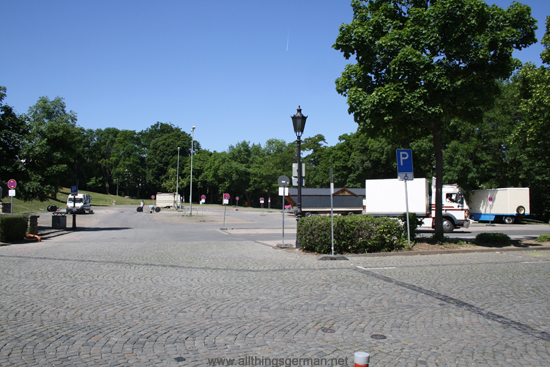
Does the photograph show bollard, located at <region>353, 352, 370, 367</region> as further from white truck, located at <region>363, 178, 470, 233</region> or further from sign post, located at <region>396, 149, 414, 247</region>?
white truck, located at <region>363, 178, 470, 233</region>

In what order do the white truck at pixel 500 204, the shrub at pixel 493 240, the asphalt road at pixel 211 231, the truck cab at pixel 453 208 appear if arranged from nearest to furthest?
the shrub at pixel 493 240 → the asphalt road at pixel 211 231 → the truck cab at pixel 453 208 → the white truck at pixel 500 204

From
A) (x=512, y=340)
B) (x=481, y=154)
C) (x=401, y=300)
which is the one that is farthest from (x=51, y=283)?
(x=481, y=154)

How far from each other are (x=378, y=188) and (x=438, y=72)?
43.6 feet

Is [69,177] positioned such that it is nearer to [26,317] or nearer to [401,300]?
[26,317]

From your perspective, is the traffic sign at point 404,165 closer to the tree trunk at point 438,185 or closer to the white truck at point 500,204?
the tree trunk at point 438,185

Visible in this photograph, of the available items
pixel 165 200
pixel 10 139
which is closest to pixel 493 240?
pixel 10 139

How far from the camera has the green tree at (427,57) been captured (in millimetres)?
12578

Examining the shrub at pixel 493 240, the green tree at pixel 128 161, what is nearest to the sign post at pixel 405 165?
the shrub at pixel 493 240

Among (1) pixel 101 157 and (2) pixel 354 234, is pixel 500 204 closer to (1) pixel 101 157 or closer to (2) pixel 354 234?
(2) pixel 354 234

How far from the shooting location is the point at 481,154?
138 ft

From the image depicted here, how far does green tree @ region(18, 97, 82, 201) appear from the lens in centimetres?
2241

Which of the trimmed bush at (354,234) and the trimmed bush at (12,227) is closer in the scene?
the trimmed bush at (354,234)

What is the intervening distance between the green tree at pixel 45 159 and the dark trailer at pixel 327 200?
25766 mm

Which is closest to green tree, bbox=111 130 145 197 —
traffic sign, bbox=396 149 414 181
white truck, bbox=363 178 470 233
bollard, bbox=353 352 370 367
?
white truck, bbox=363 178 470 233
